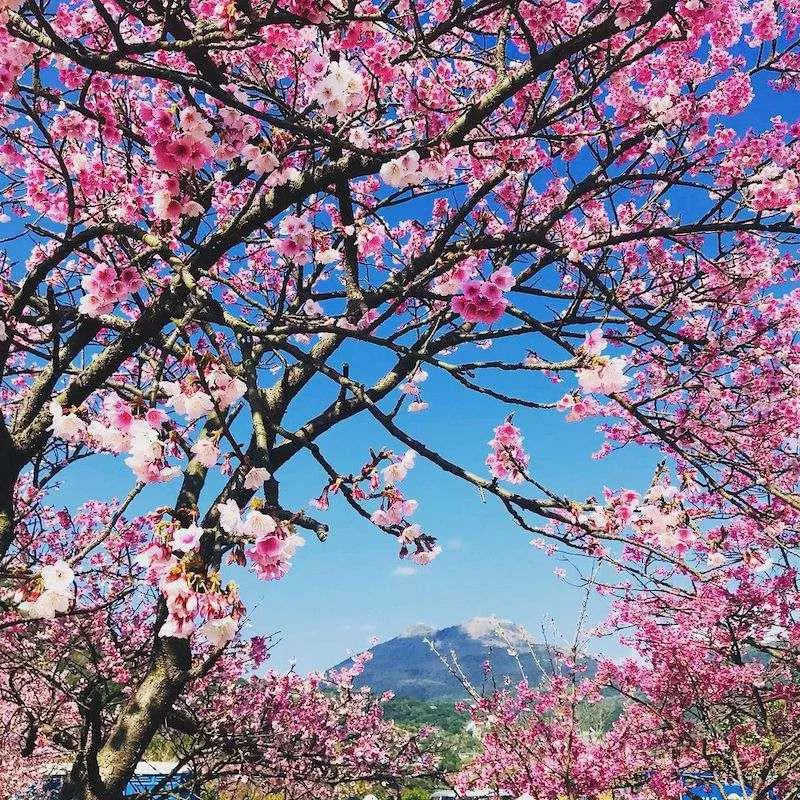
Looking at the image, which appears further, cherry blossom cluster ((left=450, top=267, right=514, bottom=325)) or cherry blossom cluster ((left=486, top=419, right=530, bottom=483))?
cherry blossom cluster ((left=486, top=419, right=530, bottom=483))

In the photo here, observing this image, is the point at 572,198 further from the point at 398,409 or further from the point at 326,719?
the point at 326,719

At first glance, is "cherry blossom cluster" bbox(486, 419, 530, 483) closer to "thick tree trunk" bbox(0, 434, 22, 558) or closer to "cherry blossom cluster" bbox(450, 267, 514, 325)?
"cherry blossom cluster" bbox(450, 267, 514, 325)

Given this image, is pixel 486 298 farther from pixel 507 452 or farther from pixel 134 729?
pixel 134 729

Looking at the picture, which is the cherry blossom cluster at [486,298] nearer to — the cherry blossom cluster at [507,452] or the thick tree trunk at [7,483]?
the cherry blossom cluster at [507,452]

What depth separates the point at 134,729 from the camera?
421 centimetres

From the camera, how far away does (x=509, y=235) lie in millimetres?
4125

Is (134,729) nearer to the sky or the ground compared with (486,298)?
nearer to the ground

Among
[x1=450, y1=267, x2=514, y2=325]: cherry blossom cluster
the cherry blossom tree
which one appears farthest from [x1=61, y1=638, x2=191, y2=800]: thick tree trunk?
[x1=450, y1=267, x2=514, y2=325]: cherry blossom cluster

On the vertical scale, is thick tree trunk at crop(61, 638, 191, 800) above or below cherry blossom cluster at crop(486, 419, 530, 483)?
below

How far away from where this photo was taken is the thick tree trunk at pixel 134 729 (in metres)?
3.90

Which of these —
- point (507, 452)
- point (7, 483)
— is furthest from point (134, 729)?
point (507, 452)

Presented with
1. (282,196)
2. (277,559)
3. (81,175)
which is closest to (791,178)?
(282,196)

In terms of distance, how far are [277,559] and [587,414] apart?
6.88ft

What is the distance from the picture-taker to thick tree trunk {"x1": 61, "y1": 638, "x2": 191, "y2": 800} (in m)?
3.90
